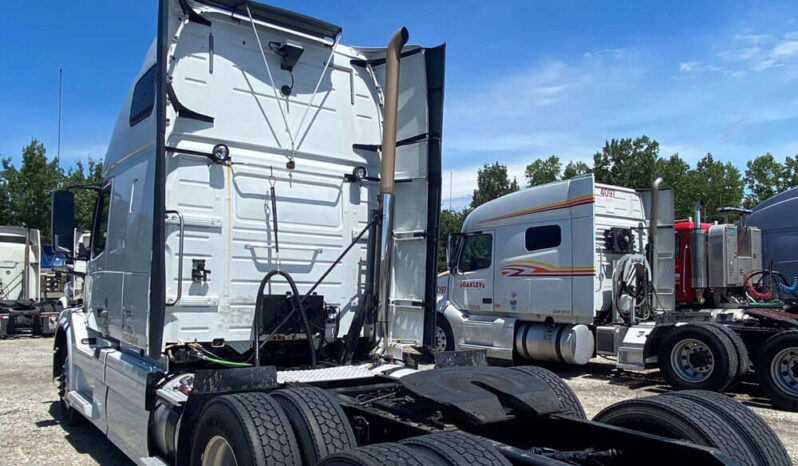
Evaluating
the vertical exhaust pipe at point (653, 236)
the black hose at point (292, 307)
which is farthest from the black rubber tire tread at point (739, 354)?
the black hose at point (292, 307)

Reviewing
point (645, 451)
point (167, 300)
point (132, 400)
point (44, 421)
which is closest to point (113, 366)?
point (132, 400)

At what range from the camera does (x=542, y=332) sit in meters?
12.0

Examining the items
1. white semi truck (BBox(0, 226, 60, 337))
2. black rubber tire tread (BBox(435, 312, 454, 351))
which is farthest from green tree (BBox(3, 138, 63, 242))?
black rubber tire tread (BBox(435, 312, 454, 351))

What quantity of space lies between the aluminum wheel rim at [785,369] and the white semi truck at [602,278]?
107cm

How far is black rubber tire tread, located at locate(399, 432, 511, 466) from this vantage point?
2571mm

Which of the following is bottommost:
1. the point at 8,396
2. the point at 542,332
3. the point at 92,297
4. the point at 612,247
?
the point at 8,396

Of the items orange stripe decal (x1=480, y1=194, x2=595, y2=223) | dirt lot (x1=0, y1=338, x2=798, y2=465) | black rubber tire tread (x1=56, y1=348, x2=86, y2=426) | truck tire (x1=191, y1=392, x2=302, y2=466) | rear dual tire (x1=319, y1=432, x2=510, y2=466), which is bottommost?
dirt lot (x1=0, y1=338, x2=798, y2=465)

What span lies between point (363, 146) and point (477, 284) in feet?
25.6

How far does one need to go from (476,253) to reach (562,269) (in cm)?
222

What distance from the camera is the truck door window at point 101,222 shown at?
646 centimetres

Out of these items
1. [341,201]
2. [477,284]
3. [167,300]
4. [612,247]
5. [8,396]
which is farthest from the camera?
[477,284]

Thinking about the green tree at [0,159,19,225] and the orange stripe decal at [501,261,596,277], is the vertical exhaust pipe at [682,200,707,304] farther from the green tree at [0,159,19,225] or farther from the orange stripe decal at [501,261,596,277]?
the green tree at [0,159,19,225]

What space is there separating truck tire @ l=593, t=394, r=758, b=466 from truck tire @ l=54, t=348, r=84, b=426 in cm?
595

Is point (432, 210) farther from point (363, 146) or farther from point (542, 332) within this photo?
point (542, 332)
